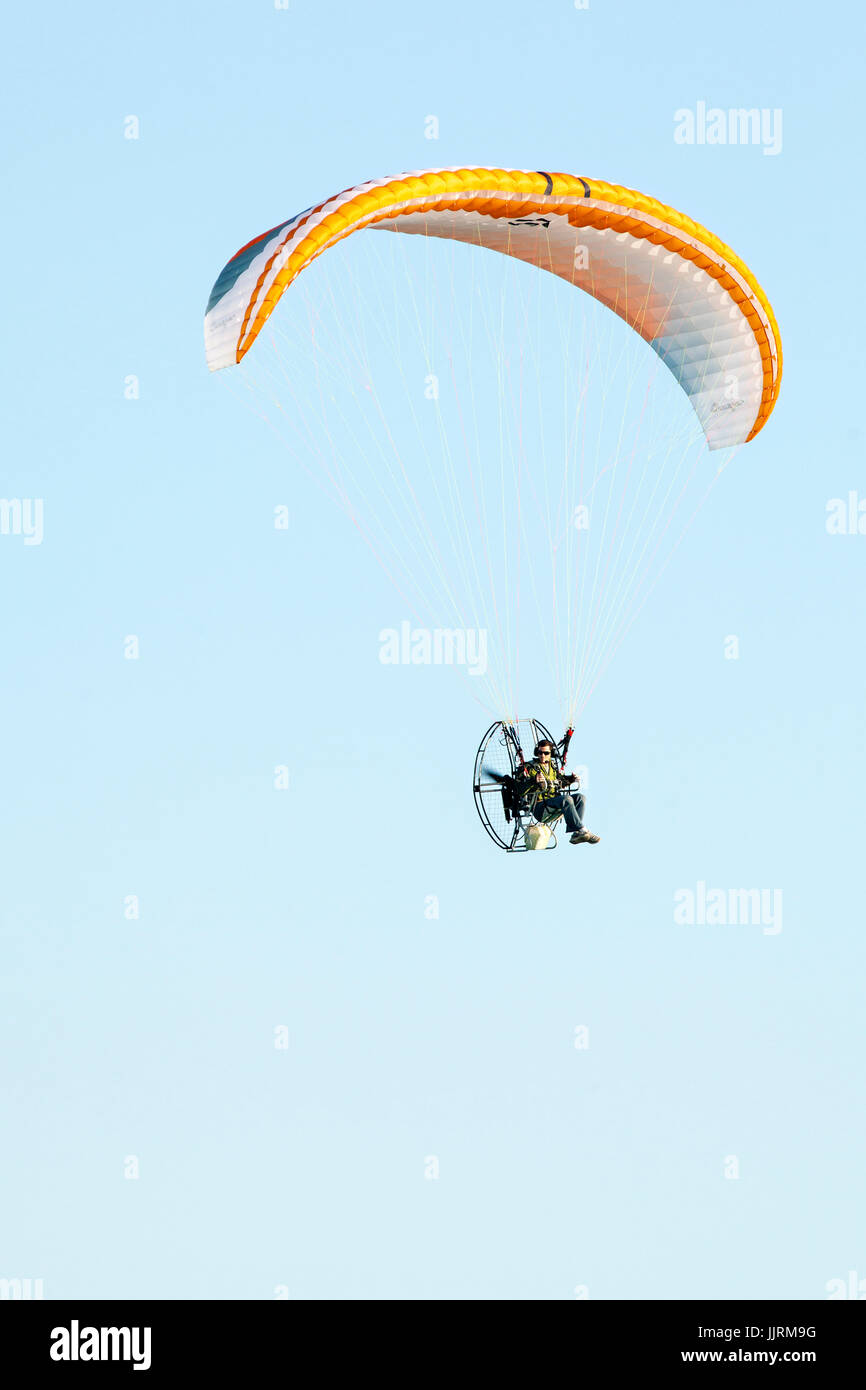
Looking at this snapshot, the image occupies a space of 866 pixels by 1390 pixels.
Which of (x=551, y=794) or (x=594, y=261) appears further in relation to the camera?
(x=594, y=261)

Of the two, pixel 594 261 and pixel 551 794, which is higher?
pixel 594 261

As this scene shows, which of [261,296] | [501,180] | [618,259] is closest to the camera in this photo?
[261,296]

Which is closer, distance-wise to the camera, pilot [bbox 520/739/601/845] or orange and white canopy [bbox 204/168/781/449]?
orange and white canopy [bbox 204/168/781/449]

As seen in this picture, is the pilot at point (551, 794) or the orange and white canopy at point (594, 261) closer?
the orange and white canopy at point (594, 261)

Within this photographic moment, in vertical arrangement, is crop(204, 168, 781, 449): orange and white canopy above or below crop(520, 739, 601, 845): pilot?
above

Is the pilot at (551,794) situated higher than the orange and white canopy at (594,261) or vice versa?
the orange and white canopy at (594,261)

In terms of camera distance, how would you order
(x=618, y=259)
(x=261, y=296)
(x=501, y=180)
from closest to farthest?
1. (x=261, y=296)
2. (x=501, y=180)
3. (x=618, y=259)
